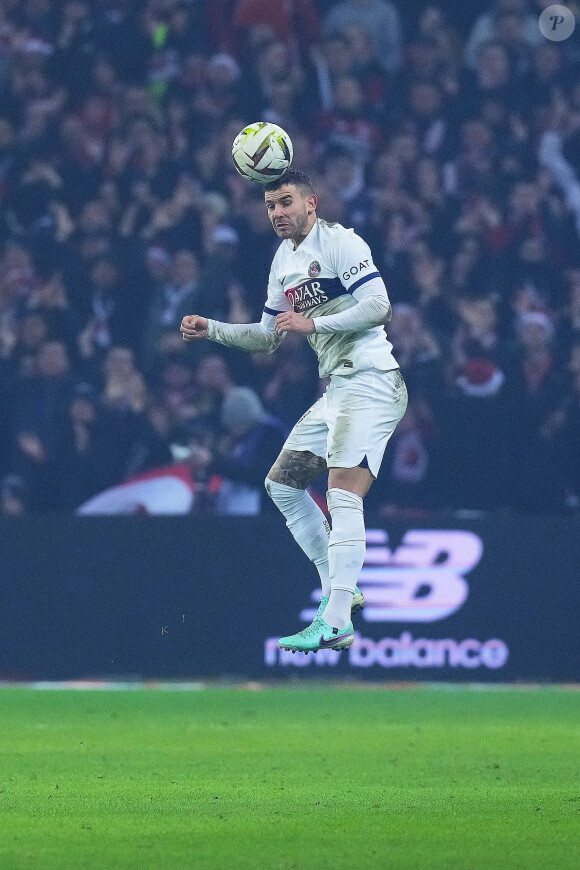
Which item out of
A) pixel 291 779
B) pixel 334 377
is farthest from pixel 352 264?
pixel 291 779

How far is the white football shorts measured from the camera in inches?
282

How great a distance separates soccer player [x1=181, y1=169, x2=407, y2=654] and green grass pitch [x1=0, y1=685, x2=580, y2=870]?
918mm

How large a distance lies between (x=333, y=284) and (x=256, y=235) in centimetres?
634

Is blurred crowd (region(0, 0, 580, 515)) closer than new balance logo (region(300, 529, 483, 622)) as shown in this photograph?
No

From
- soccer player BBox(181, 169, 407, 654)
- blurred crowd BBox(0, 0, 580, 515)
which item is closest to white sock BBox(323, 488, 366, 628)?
soccer player BBox(181, 169, 407, 654)

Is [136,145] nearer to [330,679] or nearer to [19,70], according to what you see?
[19,70]

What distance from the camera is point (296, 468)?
7.36 m

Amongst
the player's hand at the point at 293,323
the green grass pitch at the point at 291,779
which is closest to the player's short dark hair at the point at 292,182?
the player's hand at the point at 293,323

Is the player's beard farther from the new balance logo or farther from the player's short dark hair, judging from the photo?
the new balance logo

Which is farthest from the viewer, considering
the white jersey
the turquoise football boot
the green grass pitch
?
the white jersey

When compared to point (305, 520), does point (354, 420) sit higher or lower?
higher

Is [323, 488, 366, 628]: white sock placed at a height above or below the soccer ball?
below

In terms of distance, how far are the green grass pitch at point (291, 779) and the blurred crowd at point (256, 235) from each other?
6.57 ft

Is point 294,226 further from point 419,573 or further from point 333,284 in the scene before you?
point 419,573
